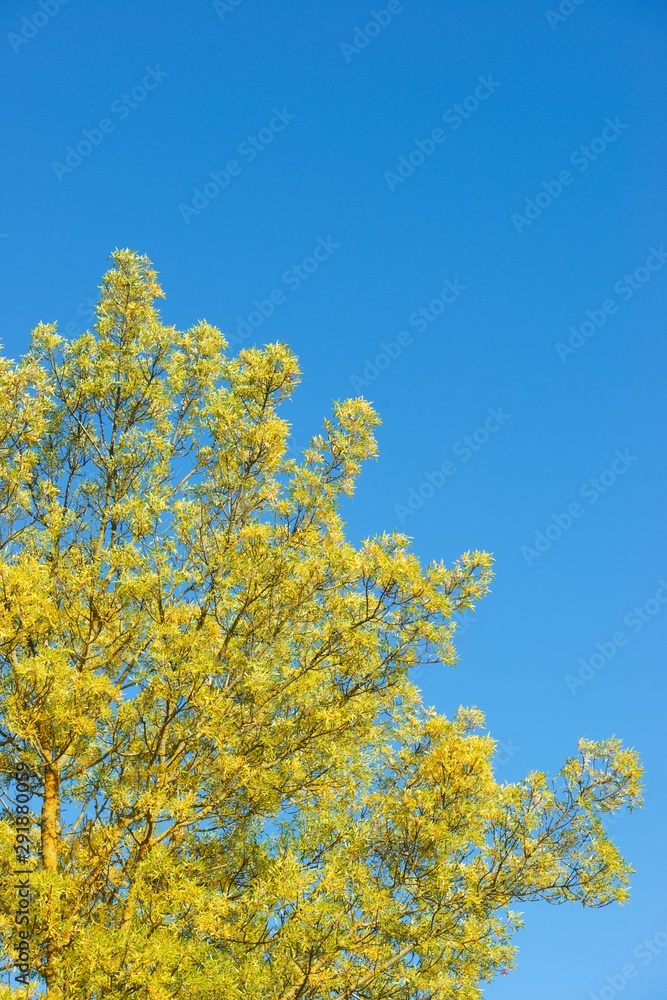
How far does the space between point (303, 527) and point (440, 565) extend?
124cm

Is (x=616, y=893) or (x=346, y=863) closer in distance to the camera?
(x=346, y=863)

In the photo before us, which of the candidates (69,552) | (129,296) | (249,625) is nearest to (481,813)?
(249,625)

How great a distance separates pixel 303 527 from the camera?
276 inches

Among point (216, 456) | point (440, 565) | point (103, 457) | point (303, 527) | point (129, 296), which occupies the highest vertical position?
point (129, 296)

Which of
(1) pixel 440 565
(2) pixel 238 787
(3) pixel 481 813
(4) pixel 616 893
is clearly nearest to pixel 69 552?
(2) pixel 238 787

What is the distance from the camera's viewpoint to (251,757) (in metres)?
6.34

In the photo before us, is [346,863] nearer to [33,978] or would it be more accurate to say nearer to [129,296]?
[33,978]

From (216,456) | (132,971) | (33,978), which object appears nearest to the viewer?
(132,971)

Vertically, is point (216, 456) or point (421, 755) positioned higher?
point (216, 456)

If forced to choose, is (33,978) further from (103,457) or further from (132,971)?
(103,457)

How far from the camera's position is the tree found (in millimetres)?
5566

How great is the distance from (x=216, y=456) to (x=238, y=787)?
Answer: 9.50 ft

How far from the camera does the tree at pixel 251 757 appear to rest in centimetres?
557

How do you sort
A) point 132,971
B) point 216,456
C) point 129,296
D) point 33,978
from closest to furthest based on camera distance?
point 132,971 < point 33,978 < point 216,456 < point 129,296
